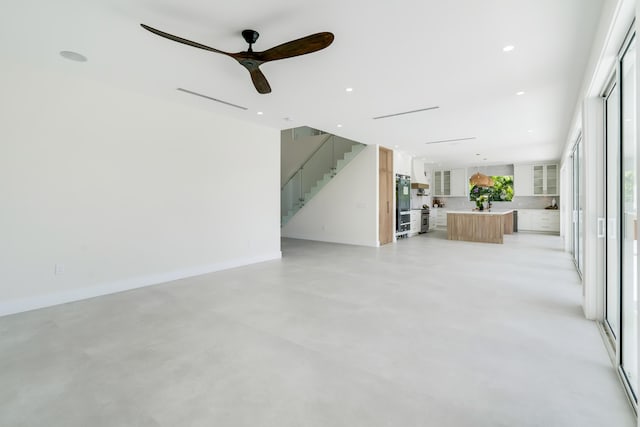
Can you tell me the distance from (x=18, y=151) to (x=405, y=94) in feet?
16.5

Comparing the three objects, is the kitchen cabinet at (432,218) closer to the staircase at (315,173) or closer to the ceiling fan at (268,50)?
the staircase at (315,173)

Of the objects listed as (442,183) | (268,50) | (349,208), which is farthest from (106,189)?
(442,183)

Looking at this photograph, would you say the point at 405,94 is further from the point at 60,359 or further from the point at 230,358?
the point at 60,359

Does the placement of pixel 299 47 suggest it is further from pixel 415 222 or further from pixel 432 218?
pixel 432 218

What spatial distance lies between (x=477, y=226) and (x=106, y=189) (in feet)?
30.6

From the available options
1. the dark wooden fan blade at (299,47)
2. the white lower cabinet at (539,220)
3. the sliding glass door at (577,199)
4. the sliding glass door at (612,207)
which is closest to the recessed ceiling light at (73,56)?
the dark wooden fan blade at (299,47)

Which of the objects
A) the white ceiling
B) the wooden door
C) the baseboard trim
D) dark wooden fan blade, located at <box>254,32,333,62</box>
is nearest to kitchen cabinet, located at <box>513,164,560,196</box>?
the wooden door

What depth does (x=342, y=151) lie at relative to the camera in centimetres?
980

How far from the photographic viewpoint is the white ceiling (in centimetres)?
269

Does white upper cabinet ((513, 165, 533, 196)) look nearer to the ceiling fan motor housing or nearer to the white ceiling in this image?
the white ceiling

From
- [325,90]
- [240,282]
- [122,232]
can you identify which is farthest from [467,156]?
[122,232]

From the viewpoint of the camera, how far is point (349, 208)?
9.34 meters

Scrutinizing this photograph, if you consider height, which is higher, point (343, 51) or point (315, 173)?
point (343, 51)

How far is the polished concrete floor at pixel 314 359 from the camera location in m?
1.87
